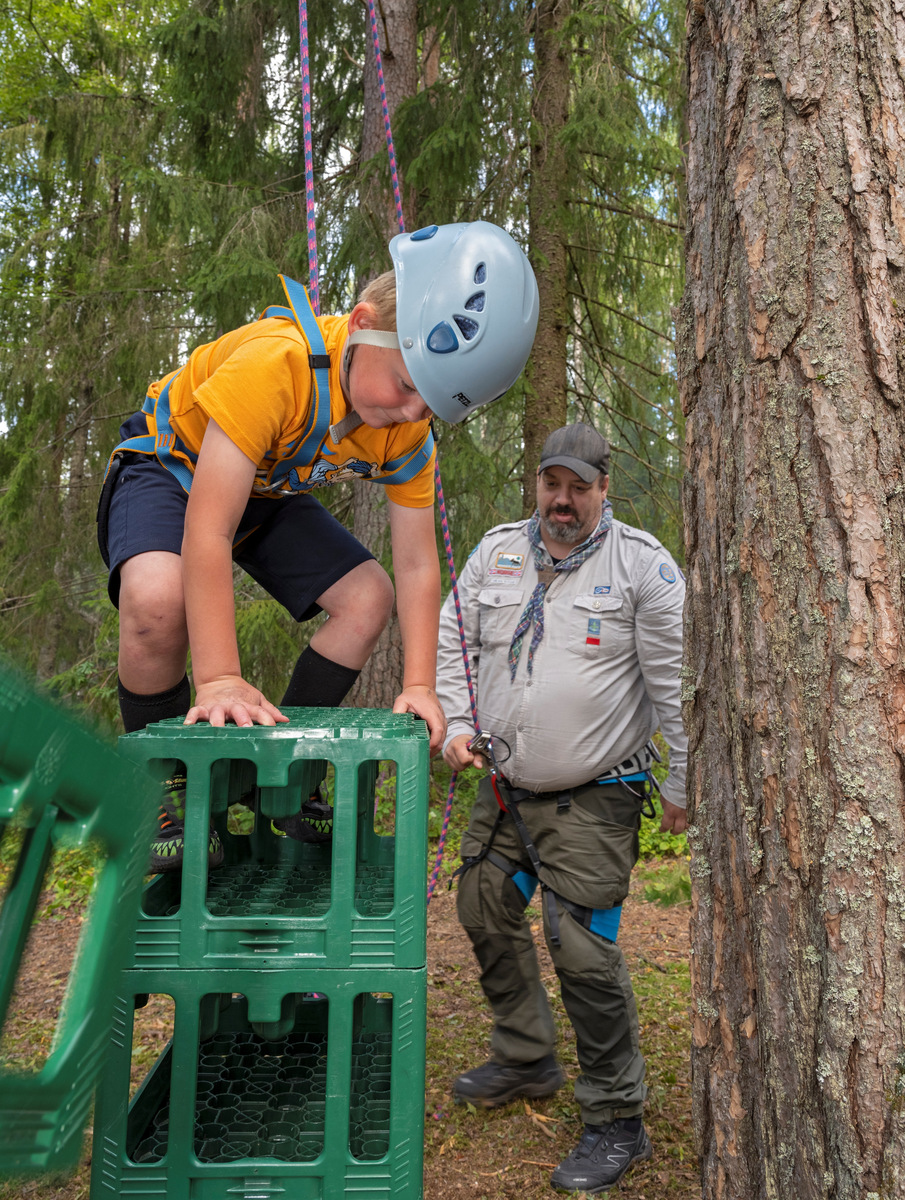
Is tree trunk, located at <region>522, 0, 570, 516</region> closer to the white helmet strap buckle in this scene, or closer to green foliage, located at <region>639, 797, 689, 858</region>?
green foliage, located at <region>639, 797, 689, 858</region>

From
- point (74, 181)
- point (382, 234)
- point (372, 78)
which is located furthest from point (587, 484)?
point (74, 181)

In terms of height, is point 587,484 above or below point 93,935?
above

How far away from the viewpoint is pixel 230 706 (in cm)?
151

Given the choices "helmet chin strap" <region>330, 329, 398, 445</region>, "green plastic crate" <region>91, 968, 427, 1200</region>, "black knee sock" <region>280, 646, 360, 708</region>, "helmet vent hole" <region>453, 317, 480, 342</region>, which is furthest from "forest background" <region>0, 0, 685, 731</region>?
"green plastic crate" <region>91, 968, 427, 1200</region>

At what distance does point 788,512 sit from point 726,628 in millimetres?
224

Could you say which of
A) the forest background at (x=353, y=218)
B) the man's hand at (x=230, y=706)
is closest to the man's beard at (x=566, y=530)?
the man's hand at (x=230, y=706)

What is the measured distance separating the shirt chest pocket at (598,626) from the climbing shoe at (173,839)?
139 centimetres

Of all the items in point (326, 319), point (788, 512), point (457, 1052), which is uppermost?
point (326, 319)

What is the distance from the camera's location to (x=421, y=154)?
5.38m

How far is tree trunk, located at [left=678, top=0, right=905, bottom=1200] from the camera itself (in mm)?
1280

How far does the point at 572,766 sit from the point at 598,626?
443mm

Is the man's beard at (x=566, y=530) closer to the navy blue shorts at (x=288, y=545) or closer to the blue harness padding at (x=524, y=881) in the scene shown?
the navy blue shorts at (x=288, y=545)

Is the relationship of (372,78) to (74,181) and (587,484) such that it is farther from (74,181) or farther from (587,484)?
(587,484)

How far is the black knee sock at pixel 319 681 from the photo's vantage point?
2.29 meters
